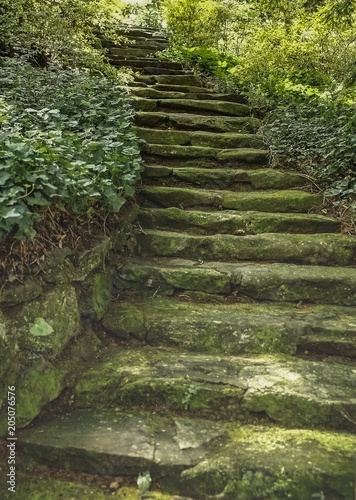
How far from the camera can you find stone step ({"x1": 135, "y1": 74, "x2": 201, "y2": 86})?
298 inches

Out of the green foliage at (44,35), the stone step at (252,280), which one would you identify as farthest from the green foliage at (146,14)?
the stone step at (252,280)

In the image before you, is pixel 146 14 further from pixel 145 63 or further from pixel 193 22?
pixel 145 63

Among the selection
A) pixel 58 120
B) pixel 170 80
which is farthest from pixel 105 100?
pixel 170 80

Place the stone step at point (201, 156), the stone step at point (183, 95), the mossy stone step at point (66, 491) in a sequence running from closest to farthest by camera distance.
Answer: the mossy stone step at point (66, 491) → the stone step at point (201, 156) → the stone step at point (183, 95)

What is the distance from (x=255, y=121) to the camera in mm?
5941

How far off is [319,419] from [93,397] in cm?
134

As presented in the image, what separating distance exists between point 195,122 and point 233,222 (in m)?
2.41

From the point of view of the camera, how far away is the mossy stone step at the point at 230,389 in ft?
7.55

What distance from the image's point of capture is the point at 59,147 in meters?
2.73

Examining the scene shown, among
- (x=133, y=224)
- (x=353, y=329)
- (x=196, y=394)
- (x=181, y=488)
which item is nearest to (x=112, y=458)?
(x=181, y=488)

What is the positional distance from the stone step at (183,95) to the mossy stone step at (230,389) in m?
5.29

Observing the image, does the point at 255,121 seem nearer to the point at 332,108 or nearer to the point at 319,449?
the point at 332,108

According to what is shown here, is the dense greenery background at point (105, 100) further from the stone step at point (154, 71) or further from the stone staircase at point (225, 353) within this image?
the stone staircase at point (225, 353)

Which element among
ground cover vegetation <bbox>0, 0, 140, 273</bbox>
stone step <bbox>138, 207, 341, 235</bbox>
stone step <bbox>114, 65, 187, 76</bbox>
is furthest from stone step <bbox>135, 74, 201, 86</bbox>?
stone step <bbox>138, 207, 341, 235</bbox>
